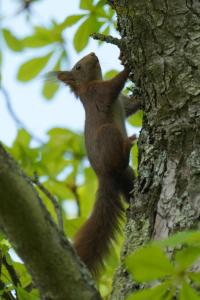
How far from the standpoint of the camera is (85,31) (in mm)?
2566

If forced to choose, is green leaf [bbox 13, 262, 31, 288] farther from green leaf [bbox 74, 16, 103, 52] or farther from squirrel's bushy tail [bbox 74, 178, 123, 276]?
green leaf [bbox 74, 16, 103, 52]

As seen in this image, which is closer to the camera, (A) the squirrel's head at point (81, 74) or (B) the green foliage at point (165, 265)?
(B) the green foliage at point (165, 265)

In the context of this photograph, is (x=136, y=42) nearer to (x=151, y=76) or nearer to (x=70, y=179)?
(x=151, y=76)

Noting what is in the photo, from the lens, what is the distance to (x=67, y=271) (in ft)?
4.31

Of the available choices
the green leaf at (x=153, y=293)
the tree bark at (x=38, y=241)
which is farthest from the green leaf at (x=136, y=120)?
the green leaf at (x=153, y=293)

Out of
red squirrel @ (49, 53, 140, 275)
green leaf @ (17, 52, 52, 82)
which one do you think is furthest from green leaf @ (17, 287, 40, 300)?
green leaf @ (17, 52, 52, 82)

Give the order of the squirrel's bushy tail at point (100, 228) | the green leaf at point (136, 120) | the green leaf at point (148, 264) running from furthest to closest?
the green leaf at point (136, 120)
the squirrel's bushy tail at point (100, 228)
the green leaf at point (148, 264)

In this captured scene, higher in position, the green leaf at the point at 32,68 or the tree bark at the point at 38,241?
the green leaf at the point at 32,68

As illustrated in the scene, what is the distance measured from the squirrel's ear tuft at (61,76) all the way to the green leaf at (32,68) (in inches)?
20.9

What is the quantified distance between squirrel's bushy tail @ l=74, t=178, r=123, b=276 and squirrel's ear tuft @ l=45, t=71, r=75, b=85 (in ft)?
3.65

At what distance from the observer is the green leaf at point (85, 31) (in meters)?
2.52

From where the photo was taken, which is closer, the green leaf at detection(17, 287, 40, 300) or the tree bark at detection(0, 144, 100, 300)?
the tree bark at detection(0, 144, 100, 300)

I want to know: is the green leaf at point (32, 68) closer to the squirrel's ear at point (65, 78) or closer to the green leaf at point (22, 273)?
the squirrel's ear at point (65, 78)

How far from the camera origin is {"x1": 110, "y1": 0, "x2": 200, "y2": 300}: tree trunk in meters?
1.77
